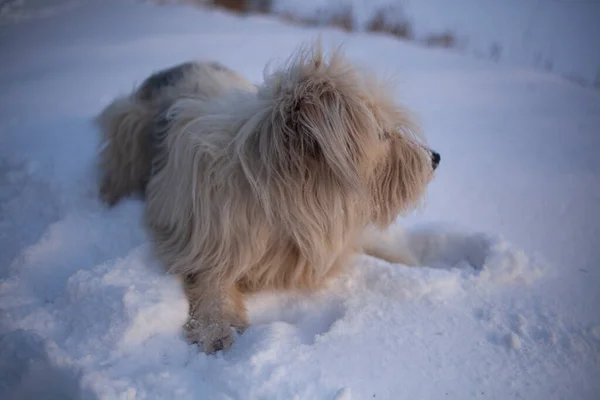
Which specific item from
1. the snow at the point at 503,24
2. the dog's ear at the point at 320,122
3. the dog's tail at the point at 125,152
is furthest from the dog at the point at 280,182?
the snow at the point at 503,24

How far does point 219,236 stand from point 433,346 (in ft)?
3.39

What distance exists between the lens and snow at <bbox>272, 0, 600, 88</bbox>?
5582 millimetres

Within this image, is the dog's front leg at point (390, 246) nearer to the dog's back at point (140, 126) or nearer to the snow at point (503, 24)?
the dog's back at point (140, 126)

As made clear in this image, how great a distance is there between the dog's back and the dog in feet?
1.00

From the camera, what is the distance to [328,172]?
1.74 meters

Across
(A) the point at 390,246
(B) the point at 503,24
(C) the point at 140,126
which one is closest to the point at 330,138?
(A) the point at 390,246

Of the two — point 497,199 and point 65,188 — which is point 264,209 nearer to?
point 65,188

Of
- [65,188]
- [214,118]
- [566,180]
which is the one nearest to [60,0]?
[65,188]

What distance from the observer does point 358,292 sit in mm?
2033

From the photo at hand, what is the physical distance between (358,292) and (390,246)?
59 centimetres

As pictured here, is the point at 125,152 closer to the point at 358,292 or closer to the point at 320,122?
the point at 320,122

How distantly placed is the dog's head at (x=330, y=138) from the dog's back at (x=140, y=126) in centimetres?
92

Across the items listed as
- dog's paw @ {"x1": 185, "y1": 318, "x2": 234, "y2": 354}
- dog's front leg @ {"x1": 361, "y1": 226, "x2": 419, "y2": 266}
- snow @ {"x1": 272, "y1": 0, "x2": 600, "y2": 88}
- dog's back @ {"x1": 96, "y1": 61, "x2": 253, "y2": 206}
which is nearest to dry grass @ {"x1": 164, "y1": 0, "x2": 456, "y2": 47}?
snow @ {"x1": 272, "y1": 0, "x2": 600, "y2": 88}

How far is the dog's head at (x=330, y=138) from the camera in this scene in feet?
5.42
